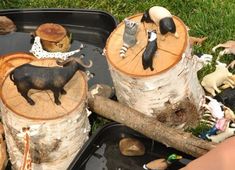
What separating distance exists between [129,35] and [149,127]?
1.69 ft

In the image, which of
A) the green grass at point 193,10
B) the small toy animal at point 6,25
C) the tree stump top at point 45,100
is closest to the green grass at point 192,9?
the green grass at point 193,10

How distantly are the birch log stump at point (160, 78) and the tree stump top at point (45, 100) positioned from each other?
0.23m

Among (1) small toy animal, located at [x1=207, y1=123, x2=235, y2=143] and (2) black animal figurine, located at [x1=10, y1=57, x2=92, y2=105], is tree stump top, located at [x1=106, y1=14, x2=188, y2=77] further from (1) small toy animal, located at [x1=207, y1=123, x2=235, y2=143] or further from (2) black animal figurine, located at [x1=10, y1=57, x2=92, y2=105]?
(1) small toy animal, located at [x1=207, y1=123, x2=235, y2=143]

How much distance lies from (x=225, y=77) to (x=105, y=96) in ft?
2.53

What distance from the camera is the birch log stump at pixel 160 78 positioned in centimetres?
312

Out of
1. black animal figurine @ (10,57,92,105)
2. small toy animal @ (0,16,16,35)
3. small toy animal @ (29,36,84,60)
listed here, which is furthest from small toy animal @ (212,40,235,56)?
small toy animal @ (0,16,16,35)

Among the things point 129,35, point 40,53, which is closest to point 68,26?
point 40,53

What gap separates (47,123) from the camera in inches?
117

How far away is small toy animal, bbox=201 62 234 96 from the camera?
3.65m

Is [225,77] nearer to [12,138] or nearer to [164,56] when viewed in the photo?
[164,56]

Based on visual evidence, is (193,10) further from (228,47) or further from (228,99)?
(228,99)

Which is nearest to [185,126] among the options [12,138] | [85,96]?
[85,96]

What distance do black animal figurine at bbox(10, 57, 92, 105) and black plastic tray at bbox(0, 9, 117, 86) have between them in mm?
1055

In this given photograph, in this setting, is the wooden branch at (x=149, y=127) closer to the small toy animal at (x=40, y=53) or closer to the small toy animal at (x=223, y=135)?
the small toy animal at (x=223, y=135)
